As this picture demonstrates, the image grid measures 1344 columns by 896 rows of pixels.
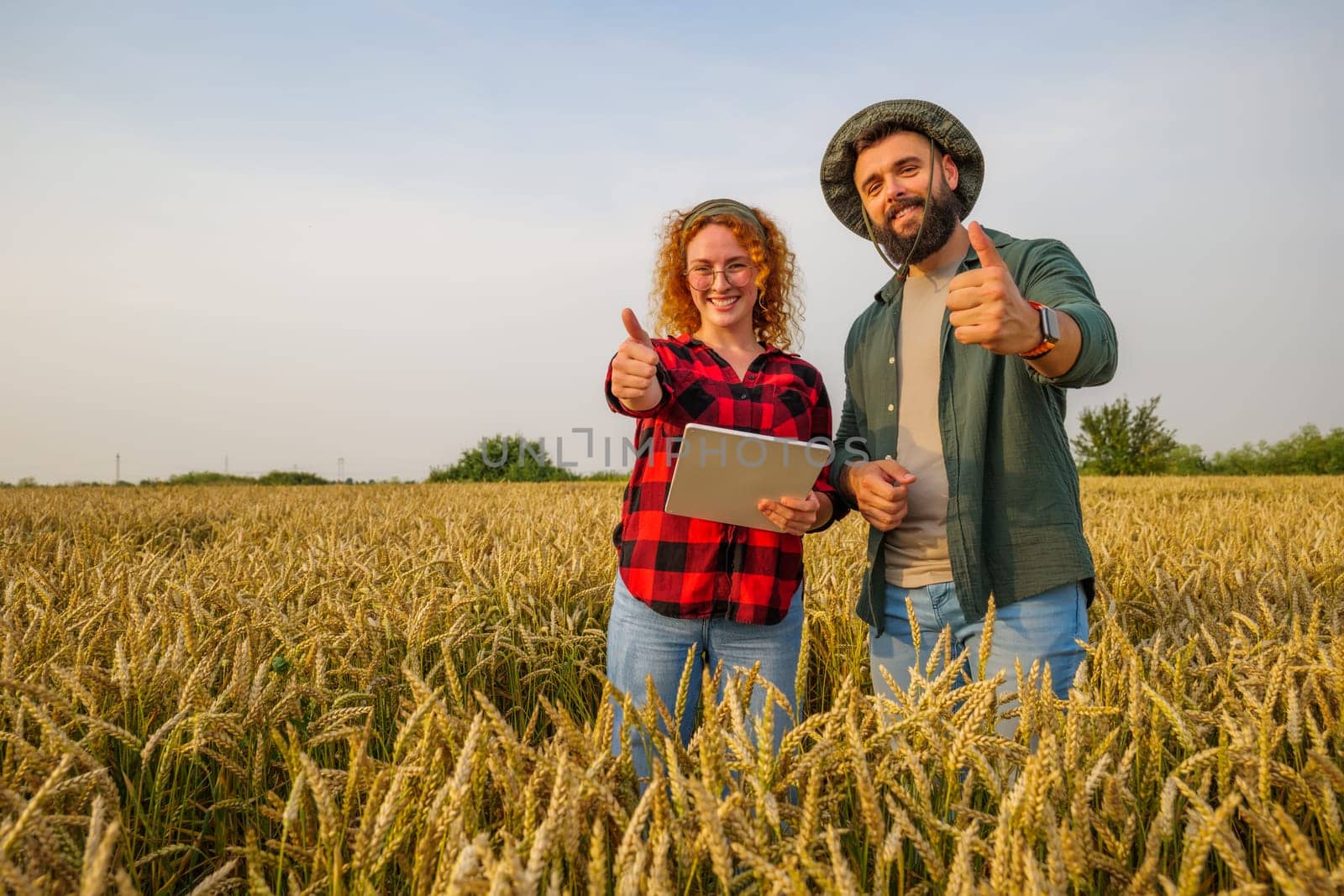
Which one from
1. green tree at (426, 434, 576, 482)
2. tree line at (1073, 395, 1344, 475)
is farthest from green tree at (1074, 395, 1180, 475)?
green tree at (426, 434, 576, 482)

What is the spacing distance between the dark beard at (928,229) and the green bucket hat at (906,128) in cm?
15

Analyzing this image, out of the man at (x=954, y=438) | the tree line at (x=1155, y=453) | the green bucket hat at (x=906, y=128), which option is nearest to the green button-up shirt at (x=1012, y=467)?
the man at (x=954, y=438)

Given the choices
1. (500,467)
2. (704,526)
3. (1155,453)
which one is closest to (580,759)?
(704,526)

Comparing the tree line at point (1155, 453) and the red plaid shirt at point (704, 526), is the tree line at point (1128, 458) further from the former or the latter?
the red plaid shirt at point (704, 526)

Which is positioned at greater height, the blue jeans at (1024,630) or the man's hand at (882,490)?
the man's hand at (882,490)

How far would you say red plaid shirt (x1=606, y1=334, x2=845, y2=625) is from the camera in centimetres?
217

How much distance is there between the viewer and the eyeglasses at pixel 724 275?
2.34 meters

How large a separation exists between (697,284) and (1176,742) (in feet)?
5.66

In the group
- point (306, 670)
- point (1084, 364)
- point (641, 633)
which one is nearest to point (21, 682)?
point (306, 670)

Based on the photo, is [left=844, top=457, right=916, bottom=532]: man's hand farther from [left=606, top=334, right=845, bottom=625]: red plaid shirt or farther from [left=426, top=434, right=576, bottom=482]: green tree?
Result: [left=426, top=434, right=576, bottom=482]: green tree

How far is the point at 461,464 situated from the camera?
→ 89.5 feet

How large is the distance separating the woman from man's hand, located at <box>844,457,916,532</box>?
4.7 inches

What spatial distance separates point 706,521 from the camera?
2.23 m

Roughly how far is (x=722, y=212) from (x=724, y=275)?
0.23 m
